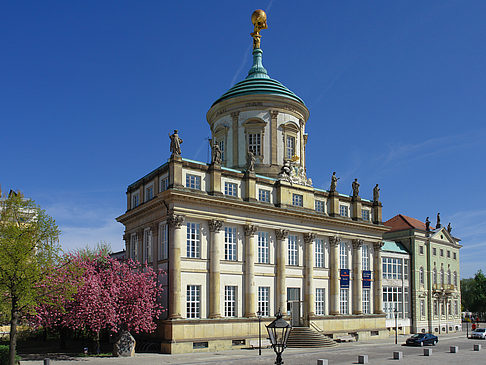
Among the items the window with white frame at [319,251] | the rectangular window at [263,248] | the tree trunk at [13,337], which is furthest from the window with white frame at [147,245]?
the window with white frame at [319,251]

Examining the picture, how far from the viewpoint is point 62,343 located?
44406mm

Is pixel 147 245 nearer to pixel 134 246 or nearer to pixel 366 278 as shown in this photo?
pixel 134 246

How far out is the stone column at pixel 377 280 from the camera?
5750cm

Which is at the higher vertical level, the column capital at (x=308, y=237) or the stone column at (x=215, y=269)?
the column capital at (x=308, y=237)

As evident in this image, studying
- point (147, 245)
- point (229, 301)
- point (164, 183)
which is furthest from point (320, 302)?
point (164, 183)

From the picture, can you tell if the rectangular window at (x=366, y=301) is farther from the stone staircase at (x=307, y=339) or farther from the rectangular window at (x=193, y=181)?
the rectangular window at (x=193, y=181)

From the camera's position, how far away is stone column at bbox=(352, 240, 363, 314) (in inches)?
2163

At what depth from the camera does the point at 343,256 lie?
181 ft

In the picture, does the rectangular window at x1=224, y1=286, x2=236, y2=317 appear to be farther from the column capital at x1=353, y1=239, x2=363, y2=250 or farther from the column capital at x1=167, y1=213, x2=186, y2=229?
the column capital at x1=353, y1=239, x2=363, y2=250

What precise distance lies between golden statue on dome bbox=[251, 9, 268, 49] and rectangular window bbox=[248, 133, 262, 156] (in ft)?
42.9

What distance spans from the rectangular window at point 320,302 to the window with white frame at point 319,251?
103 inches

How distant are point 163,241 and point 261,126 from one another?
17.8 metres

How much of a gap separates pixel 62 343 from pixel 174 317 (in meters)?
11.5

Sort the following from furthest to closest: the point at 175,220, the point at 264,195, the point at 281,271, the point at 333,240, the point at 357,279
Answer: the point at 357,279 → the point at 333,240 → the point at 264,195 → the point at 281,271 → the point at 175,220
